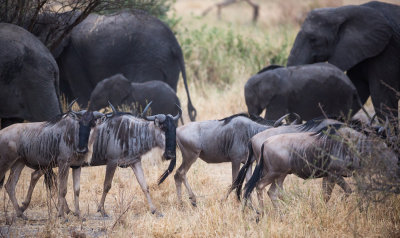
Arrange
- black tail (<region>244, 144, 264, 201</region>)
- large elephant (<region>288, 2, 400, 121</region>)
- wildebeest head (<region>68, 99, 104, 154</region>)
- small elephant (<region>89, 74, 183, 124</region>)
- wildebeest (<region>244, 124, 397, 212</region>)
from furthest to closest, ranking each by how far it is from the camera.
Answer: large elephant (<region>288, 2, 400, 121</region>) < small elephant (<region>89, 74, 183, 124</region>) < wildebeest head (<region>68, 99, 104, 154</region>) < black tail (<region>244, 144, 264, 201</region>) < wildebeest (<region>244, 124, 397, 212</region>)

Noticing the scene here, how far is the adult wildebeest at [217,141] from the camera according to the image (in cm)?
682

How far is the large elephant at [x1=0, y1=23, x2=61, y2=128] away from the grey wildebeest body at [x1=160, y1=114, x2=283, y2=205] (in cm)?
198

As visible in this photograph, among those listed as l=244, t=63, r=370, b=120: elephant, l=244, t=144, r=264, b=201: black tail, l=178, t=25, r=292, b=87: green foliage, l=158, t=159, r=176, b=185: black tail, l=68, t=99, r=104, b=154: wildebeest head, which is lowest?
l=178, t=25, r=292, b=87: green foliage

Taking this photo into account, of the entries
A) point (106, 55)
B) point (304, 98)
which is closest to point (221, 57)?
point (106, 55)

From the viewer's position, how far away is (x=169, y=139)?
652 centimetres

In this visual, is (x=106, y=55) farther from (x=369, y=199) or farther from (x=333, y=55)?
(x=369, y=199)

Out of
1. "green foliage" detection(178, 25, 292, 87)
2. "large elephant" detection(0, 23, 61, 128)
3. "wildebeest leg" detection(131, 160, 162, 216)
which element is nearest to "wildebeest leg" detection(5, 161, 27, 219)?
"wildebeest leg" detection(131, 160, 162, 216)

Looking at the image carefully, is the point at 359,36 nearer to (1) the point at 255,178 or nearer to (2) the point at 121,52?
(2) the point at 121,52

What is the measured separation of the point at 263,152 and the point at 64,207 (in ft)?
7.23

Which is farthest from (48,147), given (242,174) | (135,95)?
(135,95)

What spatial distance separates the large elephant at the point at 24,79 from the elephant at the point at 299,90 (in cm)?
300

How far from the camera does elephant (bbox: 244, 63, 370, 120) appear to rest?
29.3ft

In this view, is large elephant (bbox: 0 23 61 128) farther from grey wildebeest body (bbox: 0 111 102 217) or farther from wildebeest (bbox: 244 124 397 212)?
wildebeest (bbox: 244 124 397 212)

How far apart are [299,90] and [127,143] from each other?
339 centimetres
